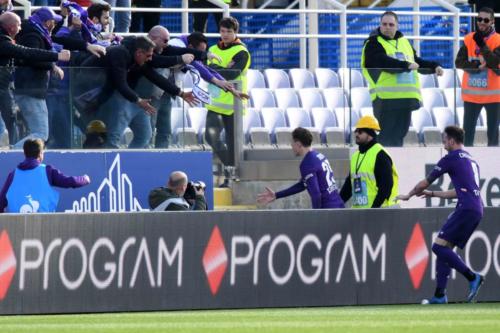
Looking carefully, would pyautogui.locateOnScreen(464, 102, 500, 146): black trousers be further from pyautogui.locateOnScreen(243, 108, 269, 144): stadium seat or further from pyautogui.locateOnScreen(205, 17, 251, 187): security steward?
pyautogui.locateOnScreen(205, 17, 251, 187): security steward

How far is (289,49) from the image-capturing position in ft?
84.5

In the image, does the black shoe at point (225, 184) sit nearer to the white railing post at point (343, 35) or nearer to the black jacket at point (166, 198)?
the black jacket at point (166, 198)

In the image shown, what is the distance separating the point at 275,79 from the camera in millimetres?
23047

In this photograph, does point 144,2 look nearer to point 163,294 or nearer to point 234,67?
point 234,67

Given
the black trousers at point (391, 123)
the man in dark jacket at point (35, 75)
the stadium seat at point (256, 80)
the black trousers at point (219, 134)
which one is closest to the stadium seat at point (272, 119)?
the stadium seat at point (256, 80)

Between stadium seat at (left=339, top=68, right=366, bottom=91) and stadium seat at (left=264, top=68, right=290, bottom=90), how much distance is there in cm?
206

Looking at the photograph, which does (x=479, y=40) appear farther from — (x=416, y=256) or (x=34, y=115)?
(x=34, y=115)

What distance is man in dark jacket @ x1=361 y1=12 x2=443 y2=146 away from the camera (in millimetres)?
20219

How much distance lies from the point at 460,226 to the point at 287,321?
10.8ft

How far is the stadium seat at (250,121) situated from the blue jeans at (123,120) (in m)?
2.53

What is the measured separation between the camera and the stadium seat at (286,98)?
2269 cm

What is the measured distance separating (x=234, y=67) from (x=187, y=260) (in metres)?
4.77

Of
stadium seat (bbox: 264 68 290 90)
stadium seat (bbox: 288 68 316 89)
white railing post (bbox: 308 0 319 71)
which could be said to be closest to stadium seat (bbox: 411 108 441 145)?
stadium seat (bbox: 288 68 316 89)

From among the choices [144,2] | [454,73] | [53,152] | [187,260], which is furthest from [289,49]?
[187,260]
